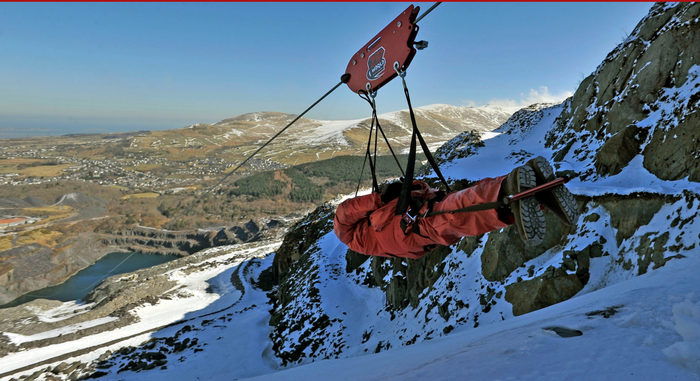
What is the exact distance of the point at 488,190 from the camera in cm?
378

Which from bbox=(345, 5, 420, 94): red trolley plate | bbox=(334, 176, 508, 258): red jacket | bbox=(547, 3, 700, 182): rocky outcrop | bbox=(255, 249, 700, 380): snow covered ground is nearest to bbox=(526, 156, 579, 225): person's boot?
bbox=(334, 176, 508, 258): red jacket

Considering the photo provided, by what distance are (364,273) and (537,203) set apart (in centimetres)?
1769

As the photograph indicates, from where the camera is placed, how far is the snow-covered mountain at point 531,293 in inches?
107

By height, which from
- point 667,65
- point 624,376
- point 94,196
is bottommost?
point 94,196

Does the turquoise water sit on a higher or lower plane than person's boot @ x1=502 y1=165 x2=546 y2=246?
lower

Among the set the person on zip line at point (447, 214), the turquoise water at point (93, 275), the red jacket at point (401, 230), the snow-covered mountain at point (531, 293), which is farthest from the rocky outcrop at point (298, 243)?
the turquoise water at point (93, 275)

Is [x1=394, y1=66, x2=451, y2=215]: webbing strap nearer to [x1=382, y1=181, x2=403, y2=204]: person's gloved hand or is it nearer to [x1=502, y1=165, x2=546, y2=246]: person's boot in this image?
[x1=382, y1=181, x2=403, y2=204]: person's gloved hand

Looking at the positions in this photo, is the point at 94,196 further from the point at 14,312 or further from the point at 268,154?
the point at 14,312

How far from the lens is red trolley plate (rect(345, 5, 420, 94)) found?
4.42 m

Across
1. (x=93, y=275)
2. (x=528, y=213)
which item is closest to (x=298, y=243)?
(x=528, y=213)

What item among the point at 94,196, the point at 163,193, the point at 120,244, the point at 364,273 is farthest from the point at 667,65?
the point at 94,196

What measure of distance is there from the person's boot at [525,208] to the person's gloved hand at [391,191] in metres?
1.92

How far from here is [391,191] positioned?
5.33m

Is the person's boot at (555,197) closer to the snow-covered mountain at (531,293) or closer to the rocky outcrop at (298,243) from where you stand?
the snow-covered mountain at (531,293)
